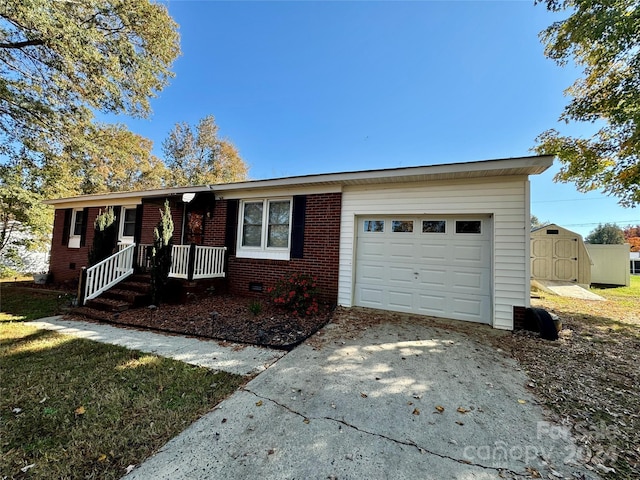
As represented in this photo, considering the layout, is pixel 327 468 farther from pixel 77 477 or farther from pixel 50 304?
pixel 50 304

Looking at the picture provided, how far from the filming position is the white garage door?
5.41 meters

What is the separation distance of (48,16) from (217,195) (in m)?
5.07

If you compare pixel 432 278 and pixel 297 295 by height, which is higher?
pixel 432 278

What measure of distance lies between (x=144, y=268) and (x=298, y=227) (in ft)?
16.6

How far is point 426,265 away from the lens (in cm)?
578

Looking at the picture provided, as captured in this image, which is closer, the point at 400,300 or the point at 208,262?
the point at 400,300

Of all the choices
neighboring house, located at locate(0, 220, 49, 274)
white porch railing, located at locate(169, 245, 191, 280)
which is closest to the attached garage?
white porch railing, located at locate(169, 245, 191, 280)

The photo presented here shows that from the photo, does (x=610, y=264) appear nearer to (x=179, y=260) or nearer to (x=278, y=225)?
(x=278, y=225)

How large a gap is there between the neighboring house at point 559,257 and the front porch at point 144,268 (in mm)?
14396

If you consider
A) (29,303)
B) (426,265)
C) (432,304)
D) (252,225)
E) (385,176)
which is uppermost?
(385,176)

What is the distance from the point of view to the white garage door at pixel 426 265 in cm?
541

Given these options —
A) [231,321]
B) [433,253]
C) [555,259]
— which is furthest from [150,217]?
[555,259]

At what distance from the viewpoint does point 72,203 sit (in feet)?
34.4

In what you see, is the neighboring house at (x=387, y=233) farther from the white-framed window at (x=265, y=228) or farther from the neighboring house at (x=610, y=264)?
the neighboring house at (x=610, y=264)
